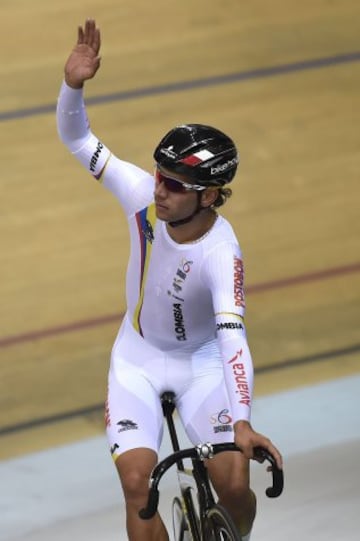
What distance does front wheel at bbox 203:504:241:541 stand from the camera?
12.3 ft

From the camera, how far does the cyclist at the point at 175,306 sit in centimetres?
399

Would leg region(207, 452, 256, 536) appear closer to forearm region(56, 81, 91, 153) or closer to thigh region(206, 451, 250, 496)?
thigh region(206, 451, 250, 496)

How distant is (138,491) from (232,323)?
0.57 meters

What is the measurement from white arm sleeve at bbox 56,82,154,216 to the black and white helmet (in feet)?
0.99

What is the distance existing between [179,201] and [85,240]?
2.76 meters

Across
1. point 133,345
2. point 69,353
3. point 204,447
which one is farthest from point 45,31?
point 204,447

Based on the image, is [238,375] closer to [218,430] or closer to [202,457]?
[202,457]

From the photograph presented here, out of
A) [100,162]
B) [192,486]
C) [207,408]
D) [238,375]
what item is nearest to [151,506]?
[238,375]

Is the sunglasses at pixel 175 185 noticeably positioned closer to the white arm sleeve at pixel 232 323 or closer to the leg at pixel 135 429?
the white arm sleeve at pixel 232 323

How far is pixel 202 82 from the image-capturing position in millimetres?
7730

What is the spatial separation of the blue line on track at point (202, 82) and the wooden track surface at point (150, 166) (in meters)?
0.01

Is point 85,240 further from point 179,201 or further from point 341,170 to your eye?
point 179,201

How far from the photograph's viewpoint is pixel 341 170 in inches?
288

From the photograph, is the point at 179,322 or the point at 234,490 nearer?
the point at 234,490
